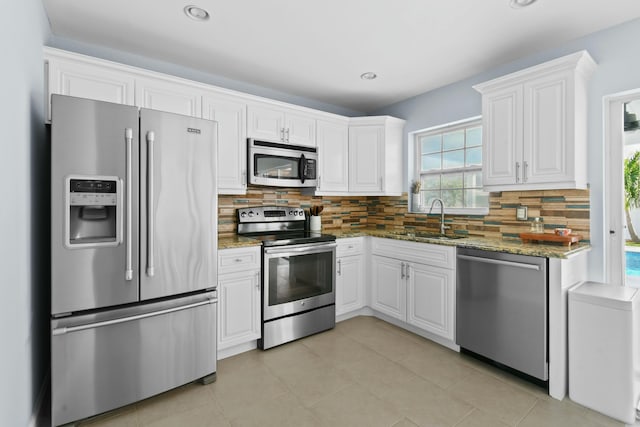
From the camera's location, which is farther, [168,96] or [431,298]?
[431,298]

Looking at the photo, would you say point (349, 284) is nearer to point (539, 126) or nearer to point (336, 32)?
point (539, 126)

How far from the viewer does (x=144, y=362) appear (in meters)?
1.92

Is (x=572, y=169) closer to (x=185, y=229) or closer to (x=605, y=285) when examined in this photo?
(x=605, y=285)

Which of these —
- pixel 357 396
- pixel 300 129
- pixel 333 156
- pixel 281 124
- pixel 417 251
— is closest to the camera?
pixel 357 396

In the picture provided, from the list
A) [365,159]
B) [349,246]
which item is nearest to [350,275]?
[349,246]

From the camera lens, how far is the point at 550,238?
2338 millimetres

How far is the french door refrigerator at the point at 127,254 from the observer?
171 cm

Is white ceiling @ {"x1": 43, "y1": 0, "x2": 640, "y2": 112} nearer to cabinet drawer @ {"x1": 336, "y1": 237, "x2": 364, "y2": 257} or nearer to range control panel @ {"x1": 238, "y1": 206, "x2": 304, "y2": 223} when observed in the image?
range control panel @ {"x1": 238, "y1": 206, "x2": 304, "y2": 223}

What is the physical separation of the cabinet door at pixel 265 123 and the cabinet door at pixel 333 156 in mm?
512

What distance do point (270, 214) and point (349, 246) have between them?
0.92 m

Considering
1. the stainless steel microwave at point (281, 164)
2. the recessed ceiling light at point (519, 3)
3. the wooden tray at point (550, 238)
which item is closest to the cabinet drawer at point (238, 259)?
the stainless steel microwave at point (281, 164)

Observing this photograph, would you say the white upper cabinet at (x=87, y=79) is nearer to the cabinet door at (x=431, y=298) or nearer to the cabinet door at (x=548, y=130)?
the cabinet door at (x=431, y=298)

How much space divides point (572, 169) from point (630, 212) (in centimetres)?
55

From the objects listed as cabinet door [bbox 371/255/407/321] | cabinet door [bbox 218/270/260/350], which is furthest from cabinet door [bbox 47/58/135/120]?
cabinet door [bbox 371/255/407/321]
